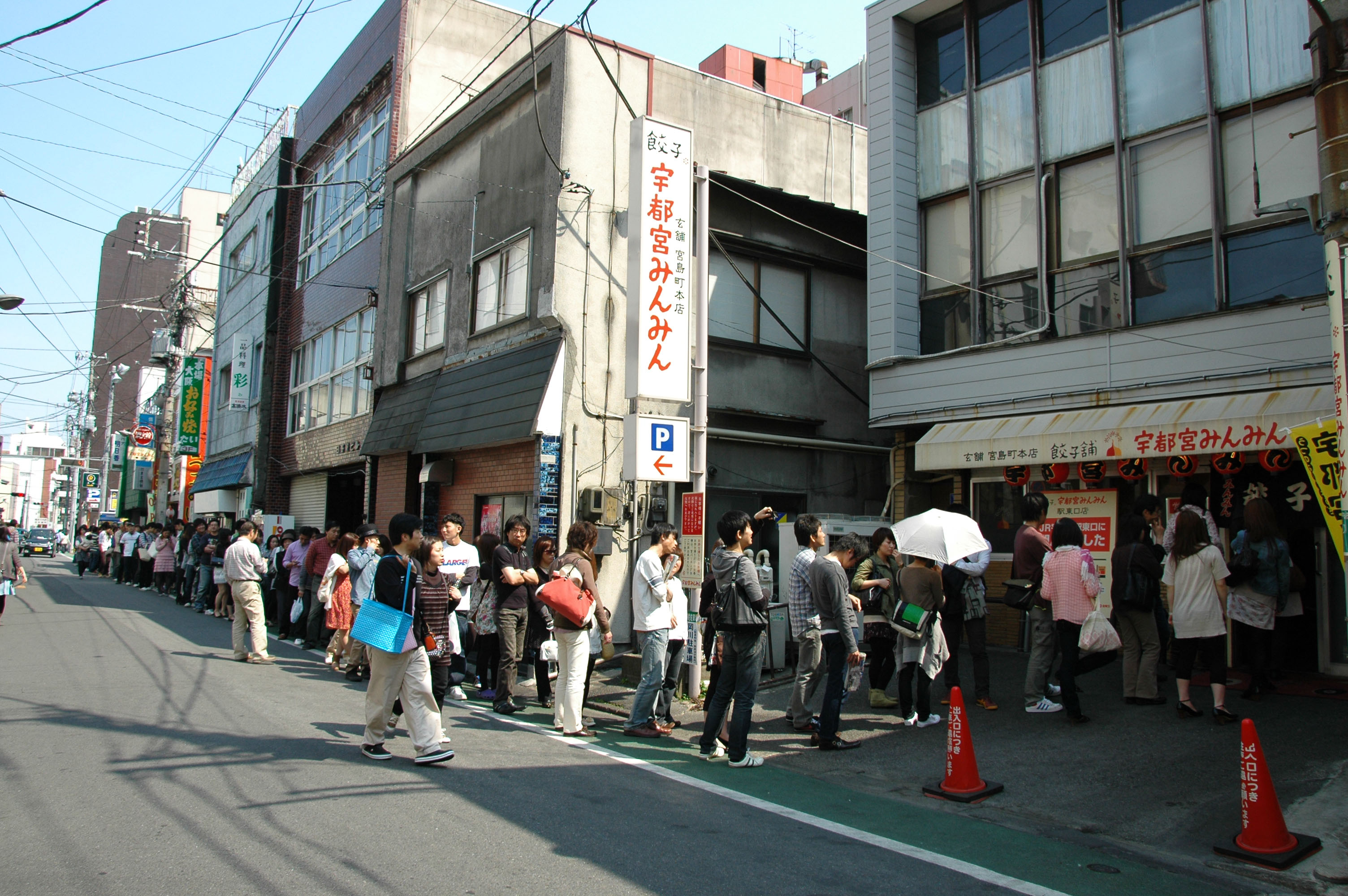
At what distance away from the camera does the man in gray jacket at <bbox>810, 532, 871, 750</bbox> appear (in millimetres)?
7203

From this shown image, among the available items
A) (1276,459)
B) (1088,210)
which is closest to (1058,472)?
(1276,459)

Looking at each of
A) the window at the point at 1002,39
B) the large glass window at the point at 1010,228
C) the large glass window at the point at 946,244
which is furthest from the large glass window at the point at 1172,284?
the window at the point at 1002,39

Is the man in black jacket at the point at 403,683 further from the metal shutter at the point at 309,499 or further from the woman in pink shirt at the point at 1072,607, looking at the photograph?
the metal shutter at the point at 309,499

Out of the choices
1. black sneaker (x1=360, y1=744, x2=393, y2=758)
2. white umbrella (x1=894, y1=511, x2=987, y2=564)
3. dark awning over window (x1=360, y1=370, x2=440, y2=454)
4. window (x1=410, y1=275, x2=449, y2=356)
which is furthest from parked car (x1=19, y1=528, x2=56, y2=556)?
white umbrella (x1=894, y1=511, x2=987, y2=564)

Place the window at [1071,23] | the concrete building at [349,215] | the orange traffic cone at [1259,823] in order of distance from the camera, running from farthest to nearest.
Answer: the concrete building at [349,215]
the window at [1071,23]
the orange traffic cone at [1259,823]

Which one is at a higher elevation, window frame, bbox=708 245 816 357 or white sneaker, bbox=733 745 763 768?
window frame, bbox=708 245 816 357

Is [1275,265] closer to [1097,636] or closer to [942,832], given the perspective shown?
[1097,636]

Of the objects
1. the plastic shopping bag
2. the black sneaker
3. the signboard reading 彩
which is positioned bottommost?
the black sneaker

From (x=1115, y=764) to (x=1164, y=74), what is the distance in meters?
8.10

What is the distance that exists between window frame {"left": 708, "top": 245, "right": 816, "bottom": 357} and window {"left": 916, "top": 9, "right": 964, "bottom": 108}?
10.1 feet

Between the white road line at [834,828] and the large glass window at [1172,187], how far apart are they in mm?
8273

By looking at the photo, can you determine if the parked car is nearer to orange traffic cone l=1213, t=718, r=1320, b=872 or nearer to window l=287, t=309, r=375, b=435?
window l=287, t=309, r=375, b=435

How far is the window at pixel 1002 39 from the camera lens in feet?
40.2

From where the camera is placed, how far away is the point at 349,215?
850 inches
